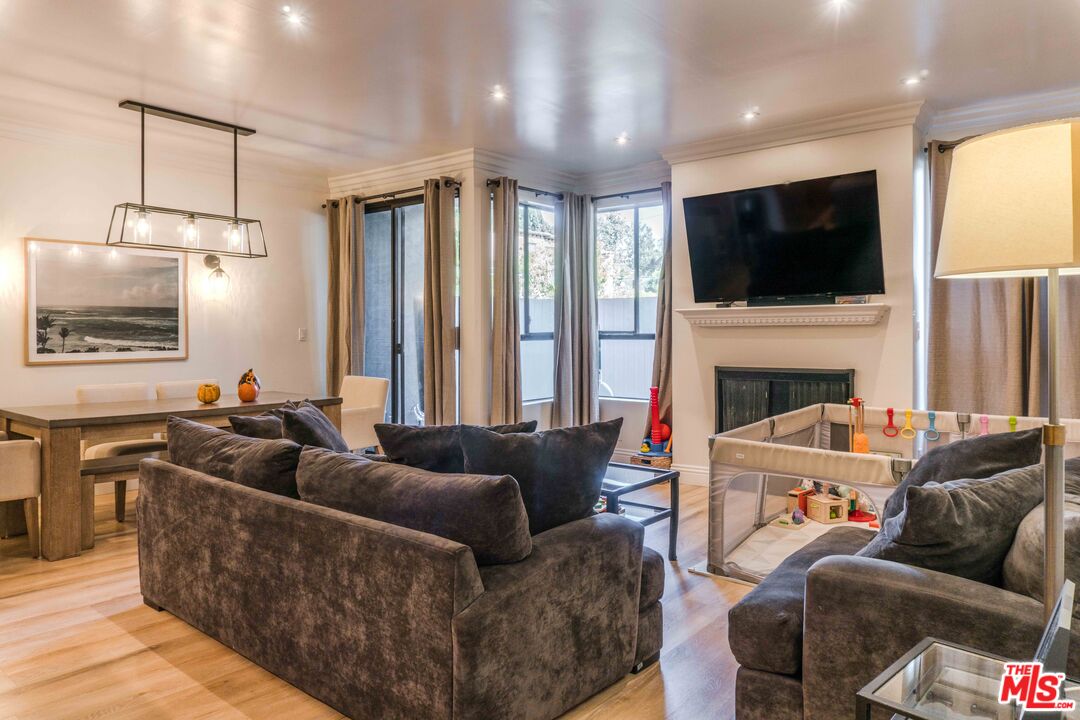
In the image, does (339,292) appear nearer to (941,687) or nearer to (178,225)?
(178,225)

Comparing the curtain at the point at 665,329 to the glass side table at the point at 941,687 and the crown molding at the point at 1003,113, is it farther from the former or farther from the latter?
the glass side table at the point at 941,687

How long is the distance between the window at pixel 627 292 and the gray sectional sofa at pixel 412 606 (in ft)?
13.5

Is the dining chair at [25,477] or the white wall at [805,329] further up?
the white wall at [805,329]

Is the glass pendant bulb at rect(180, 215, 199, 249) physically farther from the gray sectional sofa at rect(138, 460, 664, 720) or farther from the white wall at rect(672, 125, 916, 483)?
the white wall at rect(672, 125, 916, 483)

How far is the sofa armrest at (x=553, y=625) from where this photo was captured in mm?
1835

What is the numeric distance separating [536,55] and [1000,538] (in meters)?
3.06

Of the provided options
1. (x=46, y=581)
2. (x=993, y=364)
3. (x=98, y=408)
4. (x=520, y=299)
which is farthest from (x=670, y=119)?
(x=46, y=581)

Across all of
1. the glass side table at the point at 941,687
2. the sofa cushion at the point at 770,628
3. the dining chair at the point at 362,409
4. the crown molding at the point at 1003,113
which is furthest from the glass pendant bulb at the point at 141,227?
the crown molding at the point at 1003,113

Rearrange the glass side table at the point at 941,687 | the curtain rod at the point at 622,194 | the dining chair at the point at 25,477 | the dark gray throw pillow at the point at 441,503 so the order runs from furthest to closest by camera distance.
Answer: the curtain rod at the point at 622,194, the dining chair at the point at 25,477, the dark gray throw pillow at the point at 441,503, the glass side table at the point at 941,687

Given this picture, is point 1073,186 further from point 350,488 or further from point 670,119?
point 670,119

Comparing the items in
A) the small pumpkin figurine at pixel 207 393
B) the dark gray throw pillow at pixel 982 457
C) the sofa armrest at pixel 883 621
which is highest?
the small pumpkin figurine at pixel 207 393

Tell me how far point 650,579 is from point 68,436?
3.23 m

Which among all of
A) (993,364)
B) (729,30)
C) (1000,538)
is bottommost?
(1000,538)

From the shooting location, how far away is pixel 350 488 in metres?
2.19
